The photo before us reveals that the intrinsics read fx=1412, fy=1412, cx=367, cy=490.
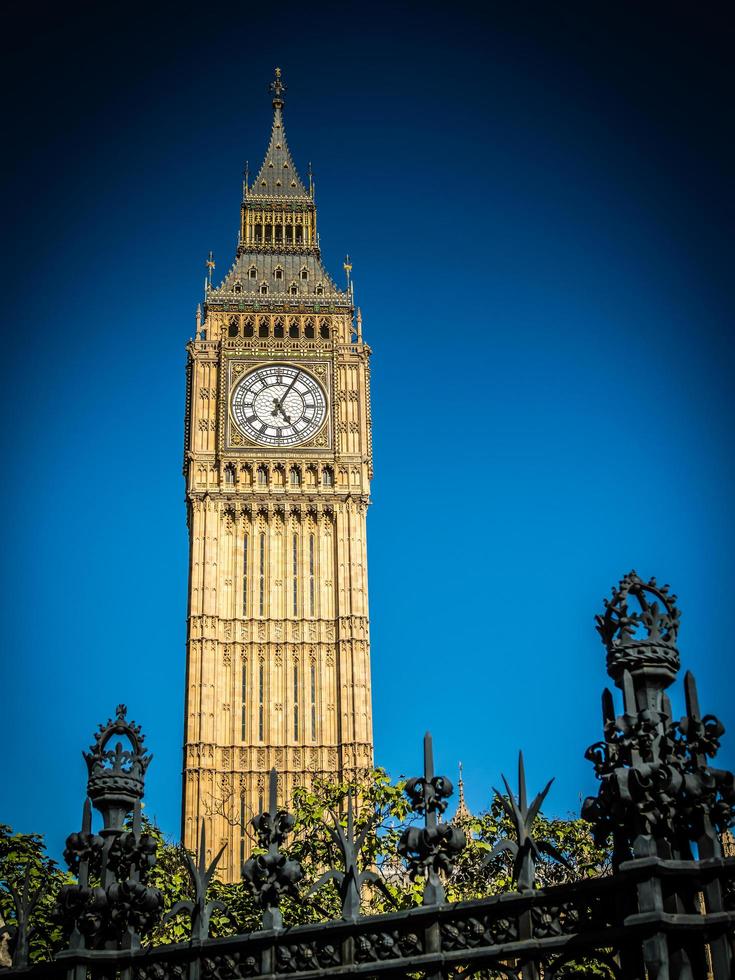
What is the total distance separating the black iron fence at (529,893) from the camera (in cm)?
889

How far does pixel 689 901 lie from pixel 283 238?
6046cm

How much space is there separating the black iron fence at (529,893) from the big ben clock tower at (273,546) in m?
43.1

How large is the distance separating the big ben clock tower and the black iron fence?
43.1m

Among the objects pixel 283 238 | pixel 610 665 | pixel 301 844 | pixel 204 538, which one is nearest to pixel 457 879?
pixel 301 844

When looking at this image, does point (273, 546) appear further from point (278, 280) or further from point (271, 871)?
point (271, 871)

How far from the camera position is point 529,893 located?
957 centimetres

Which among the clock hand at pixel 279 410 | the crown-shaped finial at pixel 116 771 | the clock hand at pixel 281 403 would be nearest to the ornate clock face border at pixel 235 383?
the clock hand at pixel 281 403

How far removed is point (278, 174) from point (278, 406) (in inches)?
625

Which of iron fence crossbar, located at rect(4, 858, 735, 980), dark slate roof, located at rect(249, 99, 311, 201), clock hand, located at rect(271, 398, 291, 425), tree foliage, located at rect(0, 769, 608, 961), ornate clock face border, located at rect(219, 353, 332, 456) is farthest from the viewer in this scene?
→ dark slate roof, located at rect(249, 99, 311, 201)

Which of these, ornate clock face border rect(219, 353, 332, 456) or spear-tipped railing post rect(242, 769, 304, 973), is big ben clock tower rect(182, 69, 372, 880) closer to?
ornate clock face border rect(219, 353, 332, 456)

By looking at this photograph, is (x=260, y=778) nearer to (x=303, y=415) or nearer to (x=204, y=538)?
(x=204, y=538)

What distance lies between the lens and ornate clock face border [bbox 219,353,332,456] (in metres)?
59.4

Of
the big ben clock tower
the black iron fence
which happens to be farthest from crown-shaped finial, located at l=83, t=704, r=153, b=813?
the big ben clock tower

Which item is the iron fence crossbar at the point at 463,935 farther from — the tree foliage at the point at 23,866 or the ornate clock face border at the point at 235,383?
the ornate clock face border at the point at 235,383
